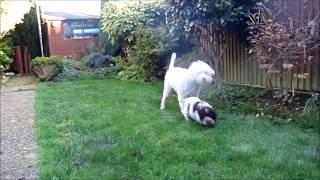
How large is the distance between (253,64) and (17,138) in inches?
181

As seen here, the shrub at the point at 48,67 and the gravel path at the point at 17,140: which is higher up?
the shrub at the point at 48,67

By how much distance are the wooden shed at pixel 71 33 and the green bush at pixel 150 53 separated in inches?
192

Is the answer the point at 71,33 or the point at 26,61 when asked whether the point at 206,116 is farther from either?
the point at 71,33

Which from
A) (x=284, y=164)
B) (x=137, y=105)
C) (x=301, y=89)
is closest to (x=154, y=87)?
(x=137, y=105)

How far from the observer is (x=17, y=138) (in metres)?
5.75

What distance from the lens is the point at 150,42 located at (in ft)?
33.7

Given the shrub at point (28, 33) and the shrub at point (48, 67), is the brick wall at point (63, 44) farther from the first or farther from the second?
the shrub at point (48, 67)

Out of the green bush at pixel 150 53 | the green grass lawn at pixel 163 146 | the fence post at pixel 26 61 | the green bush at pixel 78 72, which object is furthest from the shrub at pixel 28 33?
the green grass lawn at pixel 163 146

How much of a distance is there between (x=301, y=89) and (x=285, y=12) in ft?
4.31

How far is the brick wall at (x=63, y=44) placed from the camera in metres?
15.6

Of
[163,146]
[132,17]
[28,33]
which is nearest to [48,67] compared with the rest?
[132,17]

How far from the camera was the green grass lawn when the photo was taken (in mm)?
4102

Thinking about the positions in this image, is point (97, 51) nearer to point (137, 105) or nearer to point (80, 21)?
point (80, 21)

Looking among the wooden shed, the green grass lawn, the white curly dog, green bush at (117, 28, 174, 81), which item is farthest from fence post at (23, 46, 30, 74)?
the white curly dog
